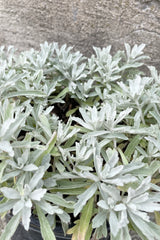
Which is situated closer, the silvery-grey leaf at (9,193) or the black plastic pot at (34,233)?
the silvery-grey leaf at (9,193)

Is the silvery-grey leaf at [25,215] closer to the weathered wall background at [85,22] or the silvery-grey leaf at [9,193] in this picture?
the silvery-grey leaf at [9,193]

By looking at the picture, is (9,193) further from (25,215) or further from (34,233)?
(34,233)

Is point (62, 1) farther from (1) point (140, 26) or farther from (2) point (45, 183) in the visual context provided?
(2) point (45, 183)

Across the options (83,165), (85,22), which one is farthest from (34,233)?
(85,22)

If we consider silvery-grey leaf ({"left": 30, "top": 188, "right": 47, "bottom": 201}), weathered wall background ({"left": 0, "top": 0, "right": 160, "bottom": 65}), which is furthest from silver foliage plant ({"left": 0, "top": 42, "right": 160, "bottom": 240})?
weathered wall background ({"left": 0, "top": 0, "right": 160, "bottom": 65})

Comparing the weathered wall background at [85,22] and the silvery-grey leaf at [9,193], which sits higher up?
the weathered wall background at [85,22]

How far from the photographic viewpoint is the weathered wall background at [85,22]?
1388mm

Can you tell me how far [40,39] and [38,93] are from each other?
70cm

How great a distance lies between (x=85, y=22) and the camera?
146cm

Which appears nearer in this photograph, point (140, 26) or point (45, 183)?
point (45, 183)

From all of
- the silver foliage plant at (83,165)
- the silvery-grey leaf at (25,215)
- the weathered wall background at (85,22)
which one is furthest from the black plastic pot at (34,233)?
the weathered wall background at (85,22)

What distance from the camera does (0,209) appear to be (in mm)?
707

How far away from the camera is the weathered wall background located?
139cm

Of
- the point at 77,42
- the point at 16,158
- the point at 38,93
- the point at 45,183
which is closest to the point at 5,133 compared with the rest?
the point at 16,158
